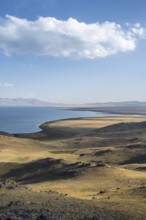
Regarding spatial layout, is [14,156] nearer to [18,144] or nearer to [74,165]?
[18,144]

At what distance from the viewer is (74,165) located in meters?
34.7

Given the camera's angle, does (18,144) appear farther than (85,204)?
Yes

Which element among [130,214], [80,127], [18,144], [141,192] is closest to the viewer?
[130,214]

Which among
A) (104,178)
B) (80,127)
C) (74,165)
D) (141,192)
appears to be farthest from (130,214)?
(80,127)

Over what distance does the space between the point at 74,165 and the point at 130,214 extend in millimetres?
18232

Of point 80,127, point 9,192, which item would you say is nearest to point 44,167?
point 9,192

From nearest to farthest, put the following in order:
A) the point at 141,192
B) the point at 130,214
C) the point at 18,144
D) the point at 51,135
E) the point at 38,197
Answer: the point at 130,214 < the point at 38,197 < the point at 141,192 < the point at 18,144 < the point at 51,135

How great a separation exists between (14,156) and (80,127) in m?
50.4

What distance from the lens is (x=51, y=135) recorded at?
268 feet

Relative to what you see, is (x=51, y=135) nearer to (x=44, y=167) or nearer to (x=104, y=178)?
(x=44, y=167)

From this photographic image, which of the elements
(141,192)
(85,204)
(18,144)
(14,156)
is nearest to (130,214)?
(85,204)

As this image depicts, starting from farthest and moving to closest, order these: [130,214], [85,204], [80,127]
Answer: [80,127], [85,204], [130,214]

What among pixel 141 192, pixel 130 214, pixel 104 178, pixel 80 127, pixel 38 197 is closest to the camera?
pixel 130 214

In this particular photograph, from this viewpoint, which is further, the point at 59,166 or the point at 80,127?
the point at 80,127
